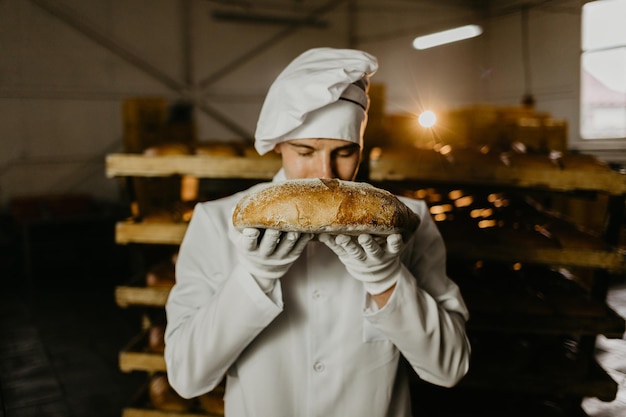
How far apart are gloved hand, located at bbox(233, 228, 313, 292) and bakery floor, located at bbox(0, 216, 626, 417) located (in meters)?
0.88

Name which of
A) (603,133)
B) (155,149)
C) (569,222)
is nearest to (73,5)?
(155,149)

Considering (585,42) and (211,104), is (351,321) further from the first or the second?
(211,104)

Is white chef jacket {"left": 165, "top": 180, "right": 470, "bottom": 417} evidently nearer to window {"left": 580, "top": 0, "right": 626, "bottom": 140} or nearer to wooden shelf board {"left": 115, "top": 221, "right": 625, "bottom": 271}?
window {"left": 580, "top": 0, "right": 626, "bottom": 140}

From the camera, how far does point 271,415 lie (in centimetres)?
121

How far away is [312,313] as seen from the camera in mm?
1239

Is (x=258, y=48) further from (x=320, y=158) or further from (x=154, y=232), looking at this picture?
(x=320, y=158)

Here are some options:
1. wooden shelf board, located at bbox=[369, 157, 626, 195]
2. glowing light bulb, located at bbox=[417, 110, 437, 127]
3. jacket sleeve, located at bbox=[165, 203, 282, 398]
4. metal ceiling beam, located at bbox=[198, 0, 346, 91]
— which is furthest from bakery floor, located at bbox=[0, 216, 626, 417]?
metal ceiling beam, located at bbox=[198, 0, 346, 91]

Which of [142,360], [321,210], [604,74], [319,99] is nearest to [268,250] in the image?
[321,210]

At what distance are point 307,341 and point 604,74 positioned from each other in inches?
38.0

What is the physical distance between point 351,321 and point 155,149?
4.47ft

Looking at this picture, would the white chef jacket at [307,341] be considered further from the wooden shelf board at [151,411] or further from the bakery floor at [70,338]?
the wooden shelf board at [151,411]

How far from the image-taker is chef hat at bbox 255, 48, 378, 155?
3.79 feet

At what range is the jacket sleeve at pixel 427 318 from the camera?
1.10 m

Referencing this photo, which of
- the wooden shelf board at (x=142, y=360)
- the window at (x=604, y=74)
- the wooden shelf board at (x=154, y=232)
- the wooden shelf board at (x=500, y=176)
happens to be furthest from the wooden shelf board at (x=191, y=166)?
the window at (x=604, y=74)
